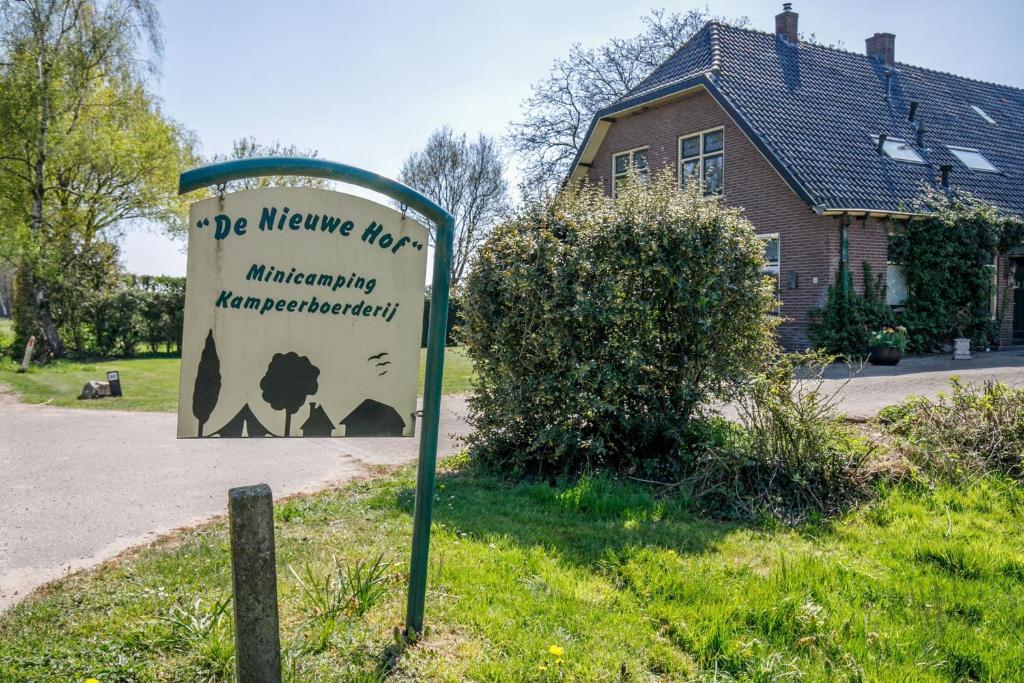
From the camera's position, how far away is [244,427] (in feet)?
8.56

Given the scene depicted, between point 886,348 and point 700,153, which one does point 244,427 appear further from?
point 700,153

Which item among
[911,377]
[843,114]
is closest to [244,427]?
[911,377]

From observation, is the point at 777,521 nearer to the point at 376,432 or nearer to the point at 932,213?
the point at 376,432

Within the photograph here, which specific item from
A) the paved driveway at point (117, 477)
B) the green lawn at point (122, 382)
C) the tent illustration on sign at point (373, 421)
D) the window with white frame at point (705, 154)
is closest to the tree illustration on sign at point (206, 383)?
the tent illustration on sign at point (373, 421)

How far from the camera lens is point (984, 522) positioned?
4.43 metres

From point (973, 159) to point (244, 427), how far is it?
22223mm

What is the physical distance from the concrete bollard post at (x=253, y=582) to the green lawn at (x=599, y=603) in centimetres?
31

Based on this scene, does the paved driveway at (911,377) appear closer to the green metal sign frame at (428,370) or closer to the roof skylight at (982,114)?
the green metal sign frame at (428,370)

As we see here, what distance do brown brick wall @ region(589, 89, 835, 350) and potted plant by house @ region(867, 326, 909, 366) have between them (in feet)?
4.78

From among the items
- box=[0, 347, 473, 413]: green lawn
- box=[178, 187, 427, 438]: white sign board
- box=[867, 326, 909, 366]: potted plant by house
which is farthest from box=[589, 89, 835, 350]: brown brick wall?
box=[178, 187, 427, 438]: white sign board

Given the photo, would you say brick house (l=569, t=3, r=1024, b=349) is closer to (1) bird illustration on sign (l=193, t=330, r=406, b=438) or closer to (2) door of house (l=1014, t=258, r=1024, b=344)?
(2) door of house (l=1014, t=258, r=1024, b=344)

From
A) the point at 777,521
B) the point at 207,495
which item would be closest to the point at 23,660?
the point at 207,495

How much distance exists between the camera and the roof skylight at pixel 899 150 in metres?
18.1

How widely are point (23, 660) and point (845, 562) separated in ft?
12.5
